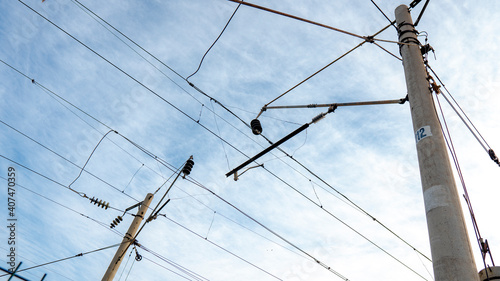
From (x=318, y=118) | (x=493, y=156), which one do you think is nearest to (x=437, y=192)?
(x=318, y=118)

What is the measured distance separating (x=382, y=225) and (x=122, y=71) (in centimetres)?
1002

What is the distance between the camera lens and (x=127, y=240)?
11.5 m

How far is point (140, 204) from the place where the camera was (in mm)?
12930

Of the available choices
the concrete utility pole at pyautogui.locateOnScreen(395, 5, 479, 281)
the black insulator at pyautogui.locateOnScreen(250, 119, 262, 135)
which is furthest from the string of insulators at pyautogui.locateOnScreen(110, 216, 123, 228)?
the concrete utility pole at pyautogui.locateOnScreen(395, 5, 479, 281)

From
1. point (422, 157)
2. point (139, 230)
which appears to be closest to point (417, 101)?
point (422, 157)

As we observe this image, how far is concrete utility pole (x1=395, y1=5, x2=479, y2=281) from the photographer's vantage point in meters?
3.11

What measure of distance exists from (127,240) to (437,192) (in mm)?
10768

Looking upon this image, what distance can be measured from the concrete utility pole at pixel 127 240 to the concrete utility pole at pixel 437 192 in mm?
10289

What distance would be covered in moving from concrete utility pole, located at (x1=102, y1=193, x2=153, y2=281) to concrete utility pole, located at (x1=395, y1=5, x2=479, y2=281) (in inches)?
405

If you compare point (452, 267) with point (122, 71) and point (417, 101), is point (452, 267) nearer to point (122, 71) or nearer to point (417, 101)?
point (417, 101)

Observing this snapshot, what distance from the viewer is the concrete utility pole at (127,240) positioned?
10.6m

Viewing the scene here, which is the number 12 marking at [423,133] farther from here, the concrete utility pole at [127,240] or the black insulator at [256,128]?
the concrete utility pole at [127,240]

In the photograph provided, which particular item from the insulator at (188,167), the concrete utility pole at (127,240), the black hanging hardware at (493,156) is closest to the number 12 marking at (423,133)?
the black hanging hardware at (493,156)

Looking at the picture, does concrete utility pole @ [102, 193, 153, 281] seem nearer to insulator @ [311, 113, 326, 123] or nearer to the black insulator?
the black insulator
